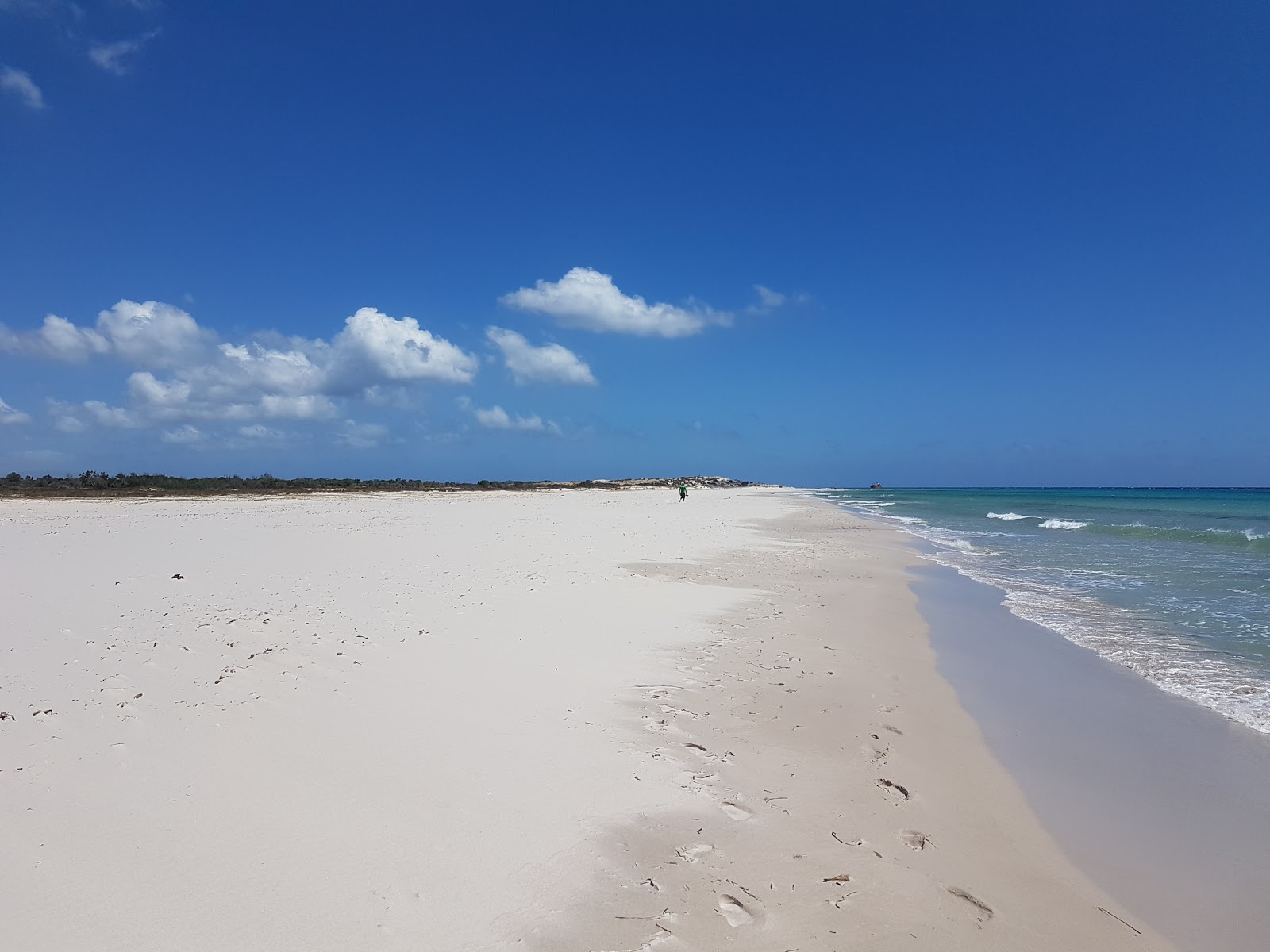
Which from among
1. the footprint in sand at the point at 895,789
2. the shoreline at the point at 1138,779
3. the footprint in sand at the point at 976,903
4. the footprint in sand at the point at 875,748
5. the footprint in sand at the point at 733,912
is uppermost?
the footprint in sand at the point at 733,912

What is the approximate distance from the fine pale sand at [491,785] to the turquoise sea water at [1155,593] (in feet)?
9.18

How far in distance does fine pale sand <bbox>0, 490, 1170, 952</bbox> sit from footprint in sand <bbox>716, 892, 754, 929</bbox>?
2 centimetres

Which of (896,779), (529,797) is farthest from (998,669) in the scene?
(529,797)

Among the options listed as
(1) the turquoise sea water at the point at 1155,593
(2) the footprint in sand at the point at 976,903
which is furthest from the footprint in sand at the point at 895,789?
(1) the turquoise sea water at the point at 1155,593

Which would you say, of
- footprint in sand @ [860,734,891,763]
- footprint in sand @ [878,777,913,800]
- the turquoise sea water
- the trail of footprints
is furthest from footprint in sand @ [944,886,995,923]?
the turquoise sea water

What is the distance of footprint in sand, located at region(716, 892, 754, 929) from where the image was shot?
304cm

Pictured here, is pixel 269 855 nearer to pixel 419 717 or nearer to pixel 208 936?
pixel 208 936

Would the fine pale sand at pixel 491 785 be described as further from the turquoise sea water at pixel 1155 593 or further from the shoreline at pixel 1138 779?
the turquoise sea water at pixel 1155 593

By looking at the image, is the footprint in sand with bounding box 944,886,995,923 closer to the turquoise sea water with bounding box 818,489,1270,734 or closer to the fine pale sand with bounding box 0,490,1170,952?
the fine pale sand with bounding box 0,490,1170,952

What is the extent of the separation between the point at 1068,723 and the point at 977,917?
363 centimetres

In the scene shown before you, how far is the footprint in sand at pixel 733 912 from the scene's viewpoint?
3.04m

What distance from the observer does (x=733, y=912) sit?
10.2ft

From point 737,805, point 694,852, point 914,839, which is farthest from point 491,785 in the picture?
point 914,839

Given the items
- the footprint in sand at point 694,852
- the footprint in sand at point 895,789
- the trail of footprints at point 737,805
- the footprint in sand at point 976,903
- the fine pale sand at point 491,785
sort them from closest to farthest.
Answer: the fine pale sand at point 491,785 → the trail of footprints at point 737,805 → the footprint in sand at point 976,903 → the footprint in sand at point 694,852 → the footprint in sand at point 895,789
